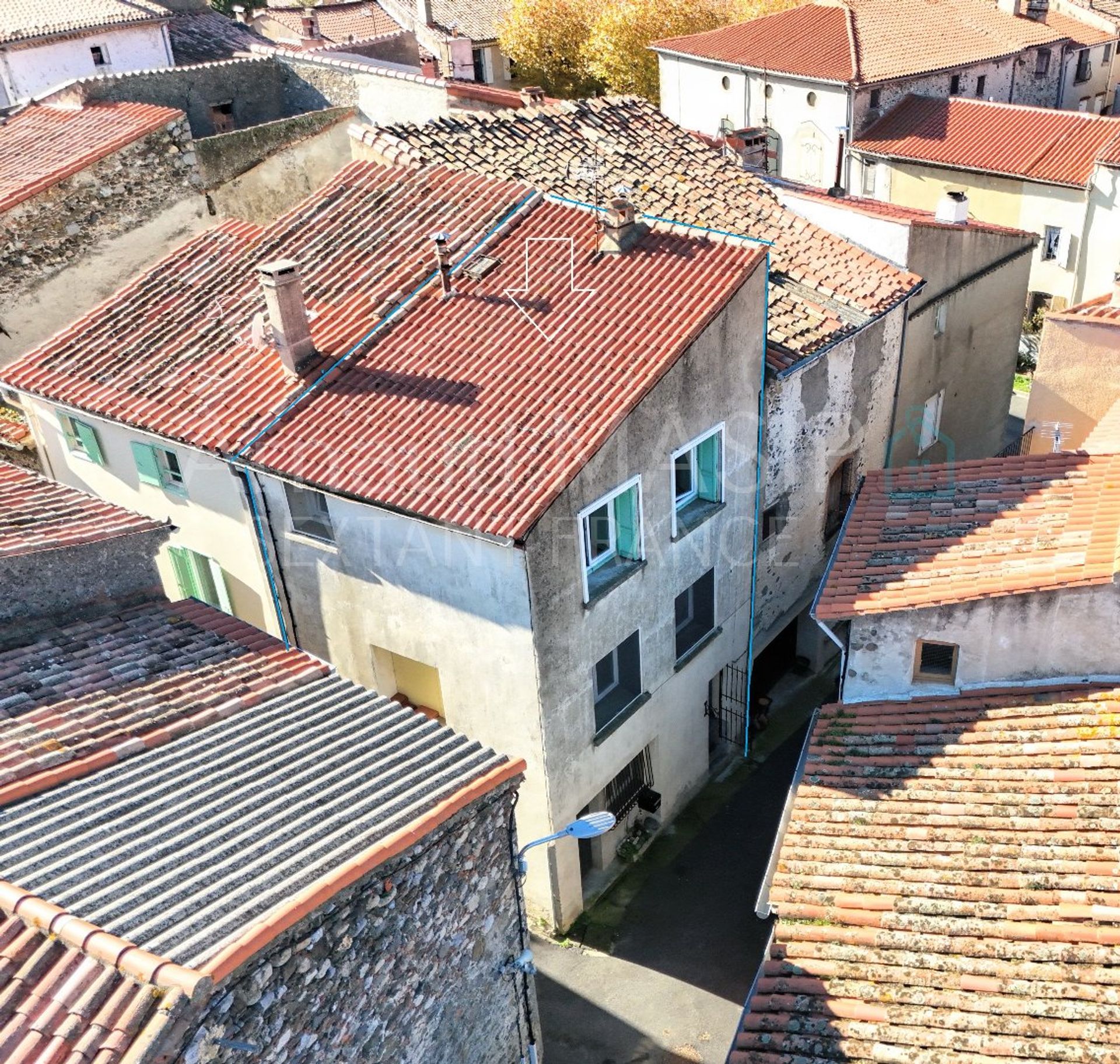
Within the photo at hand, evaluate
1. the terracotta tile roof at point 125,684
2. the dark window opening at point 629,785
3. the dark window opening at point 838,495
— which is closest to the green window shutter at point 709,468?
the dark window opening at point 629,785

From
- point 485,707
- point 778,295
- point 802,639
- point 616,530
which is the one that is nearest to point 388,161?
point 778,295

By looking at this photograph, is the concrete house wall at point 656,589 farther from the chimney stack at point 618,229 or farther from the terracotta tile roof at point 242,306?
the terracotta tile roof at point 242,306

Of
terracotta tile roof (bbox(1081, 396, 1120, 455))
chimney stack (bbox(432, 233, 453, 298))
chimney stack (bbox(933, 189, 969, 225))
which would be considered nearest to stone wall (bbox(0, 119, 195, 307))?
chimney stack (bbox(432, 233, 453, 298))

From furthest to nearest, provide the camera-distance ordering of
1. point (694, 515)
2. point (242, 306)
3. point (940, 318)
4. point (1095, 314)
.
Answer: point (940, 318)
point (1095, 314)
point (242, 306)
point (694, 515)

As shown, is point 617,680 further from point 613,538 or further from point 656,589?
point 613,538

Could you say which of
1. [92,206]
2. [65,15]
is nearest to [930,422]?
[92,206]

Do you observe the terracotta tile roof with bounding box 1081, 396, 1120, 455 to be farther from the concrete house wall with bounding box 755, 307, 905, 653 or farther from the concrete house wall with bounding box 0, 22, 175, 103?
the concrete house wall with bounding box 0, 22, 175, 103
